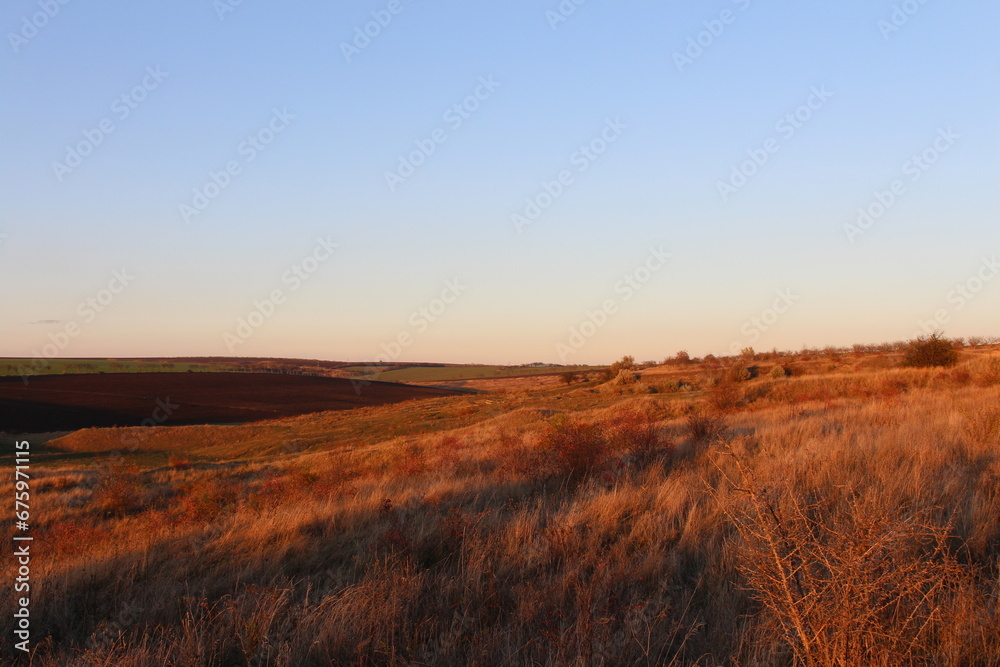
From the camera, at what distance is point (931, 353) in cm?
2694

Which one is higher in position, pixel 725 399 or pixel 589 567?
pixel 589 567

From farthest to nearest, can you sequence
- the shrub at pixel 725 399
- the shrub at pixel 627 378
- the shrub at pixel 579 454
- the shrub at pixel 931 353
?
the shrub at pixel 627 378 < the shrub at pixel 931 353 < the shrub at pixel 725 399 < the shrub at pixel 579 454

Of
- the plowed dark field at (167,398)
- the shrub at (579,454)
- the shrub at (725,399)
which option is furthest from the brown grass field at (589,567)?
the plowed dark field at (167,398)

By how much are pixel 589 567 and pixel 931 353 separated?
100 ft

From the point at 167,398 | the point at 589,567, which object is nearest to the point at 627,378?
the point at 589,567

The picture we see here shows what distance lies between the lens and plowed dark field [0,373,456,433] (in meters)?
52.3

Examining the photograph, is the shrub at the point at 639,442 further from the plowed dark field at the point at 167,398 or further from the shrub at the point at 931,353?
the plowed dark field at the point at 167,398

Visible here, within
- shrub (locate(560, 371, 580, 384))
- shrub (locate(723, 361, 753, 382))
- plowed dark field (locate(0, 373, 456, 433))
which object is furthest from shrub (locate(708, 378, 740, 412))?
plowed dark field (locate(0, 373, 456, 433))

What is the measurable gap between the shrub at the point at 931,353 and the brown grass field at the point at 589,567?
22006 mm

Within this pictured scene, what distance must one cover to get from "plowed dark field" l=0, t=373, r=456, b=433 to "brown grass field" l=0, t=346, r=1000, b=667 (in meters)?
54.2

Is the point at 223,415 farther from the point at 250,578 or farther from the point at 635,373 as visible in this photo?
the point at 250,578

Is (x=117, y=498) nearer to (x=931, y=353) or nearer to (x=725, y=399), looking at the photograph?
(x=725, y=399)

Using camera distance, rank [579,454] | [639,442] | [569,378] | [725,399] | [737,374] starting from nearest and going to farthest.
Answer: [579,454]
[639,442]
[725,399]
[737,374]
[569,378]

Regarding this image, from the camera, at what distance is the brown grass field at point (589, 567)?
2.85 metres
